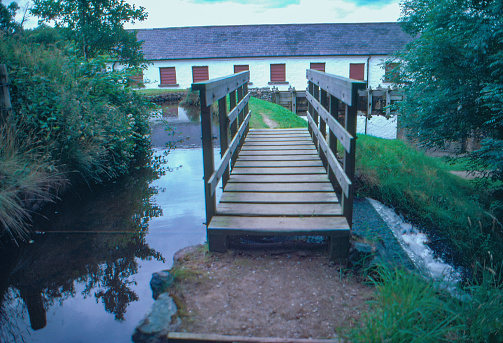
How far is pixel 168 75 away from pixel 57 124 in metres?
24.7

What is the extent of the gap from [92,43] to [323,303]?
17.0m

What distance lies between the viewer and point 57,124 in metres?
5.70

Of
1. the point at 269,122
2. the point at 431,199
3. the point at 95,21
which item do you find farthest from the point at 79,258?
the point at 95,21

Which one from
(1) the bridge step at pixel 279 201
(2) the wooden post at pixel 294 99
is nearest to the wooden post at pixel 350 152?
(1) the bridge step at pixel 279 201

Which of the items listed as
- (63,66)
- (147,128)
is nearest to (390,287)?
(63,66)

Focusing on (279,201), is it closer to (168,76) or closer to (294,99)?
(294,99)

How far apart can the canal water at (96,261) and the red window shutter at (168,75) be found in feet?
78.5

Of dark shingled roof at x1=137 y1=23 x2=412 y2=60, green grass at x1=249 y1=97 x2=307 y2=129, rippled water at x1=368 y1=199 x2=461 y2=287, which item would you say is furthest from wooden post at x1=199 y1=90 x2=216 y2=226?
dark shingled roof at x1=137 y1=23 x2=412 y2=60

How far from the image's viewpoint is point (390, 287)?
2766 mm

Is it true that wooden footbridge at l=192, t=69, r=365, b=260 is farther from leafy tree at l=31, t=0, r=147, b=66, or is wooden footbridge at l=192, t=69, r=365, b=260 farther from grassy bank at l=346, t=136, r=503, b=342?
leafy tree at l=31, t=0, r=147, b=66

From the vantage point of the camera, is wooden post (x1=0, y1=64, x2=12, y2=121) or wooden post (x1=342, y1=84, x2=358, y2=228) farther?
wooden post (x1=0, y1=64, x2=12, y2=121)

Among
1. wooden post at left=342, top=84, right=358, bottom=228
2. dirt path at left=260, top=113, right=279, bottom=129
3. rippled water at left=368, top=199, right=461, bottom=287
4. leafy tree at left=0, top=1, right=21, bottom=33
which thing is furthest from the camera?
leafy tree at left=0, top=1, right=21, bottom=33

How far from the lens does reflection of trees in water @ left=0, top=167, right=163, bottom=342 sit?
11.2 feet

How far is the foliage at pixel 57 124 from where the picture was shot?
5.16 meters
